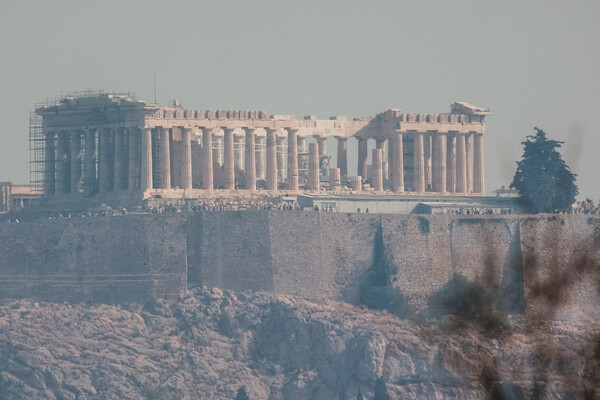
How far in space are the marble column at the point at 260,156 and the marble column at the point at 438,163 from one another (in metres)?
10.1

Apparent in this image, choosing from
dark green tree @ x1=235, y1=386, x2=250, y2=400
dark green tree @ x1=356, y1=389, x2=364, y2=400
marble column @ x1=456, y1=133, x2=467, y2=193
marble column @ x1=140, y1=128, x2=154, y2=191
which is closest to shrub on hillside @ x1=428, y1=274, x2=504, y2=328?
dark green tree @ x1=356, y1=389, x2=364, y2=400

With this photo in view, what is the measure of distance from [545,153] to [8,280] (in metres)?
30.0

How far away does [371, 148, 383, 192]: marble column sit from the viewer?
526 feet

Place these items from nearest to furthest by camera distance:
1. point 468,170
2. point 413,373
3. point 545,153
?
1. point 413,373
2. point 545,153
3. point 468,170

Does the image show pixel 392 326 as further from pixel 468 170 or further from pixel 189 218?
pixel 468 170

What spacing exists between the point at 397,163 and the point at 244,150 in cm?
978

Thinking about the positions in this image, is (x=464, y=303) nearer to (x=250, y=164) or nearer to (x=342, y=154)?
(x=250, y=164)

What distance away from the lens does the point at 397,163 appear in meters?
162

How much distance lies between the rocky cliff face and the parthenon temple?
1176cm

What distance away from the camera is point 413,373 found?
141125mm

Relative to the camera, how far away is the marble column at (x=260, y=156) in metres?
166

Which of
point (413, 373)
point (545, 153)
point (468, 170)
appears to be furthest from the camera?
point (468, 170)

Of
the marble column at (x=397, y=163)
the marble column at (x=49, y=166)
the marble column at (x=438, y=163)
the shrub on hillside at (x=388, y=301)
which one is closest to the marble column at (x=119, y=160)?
the marble column at (x=49, y=166)

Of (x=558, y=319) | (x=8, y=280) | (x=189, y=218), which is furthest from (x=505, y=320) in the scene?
(x=8, y=280)
